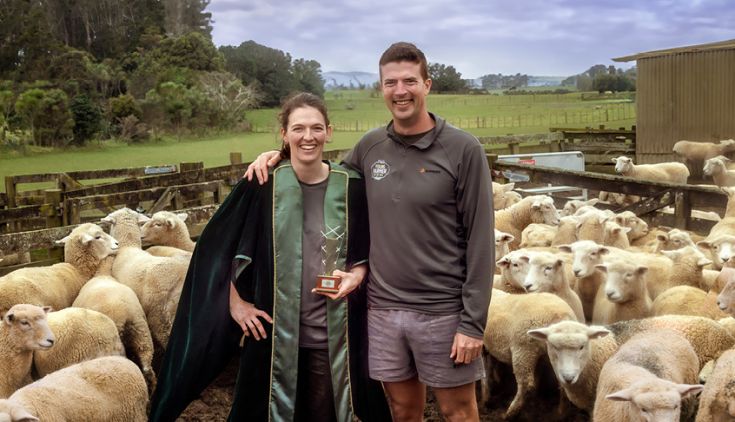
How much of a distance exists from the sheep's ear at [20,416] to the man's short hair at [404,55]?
2551mm

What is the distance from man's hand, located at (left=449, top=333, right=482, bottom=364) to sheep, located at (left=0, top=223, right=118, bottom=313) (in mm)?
Answer: 4555

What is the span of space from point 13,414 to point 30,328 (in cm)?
136

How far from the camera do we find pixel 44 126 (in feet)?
53.2

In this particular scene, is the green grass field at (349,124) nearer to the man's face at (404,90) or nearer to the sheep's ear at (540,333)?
the sheep's ear at (540,333)

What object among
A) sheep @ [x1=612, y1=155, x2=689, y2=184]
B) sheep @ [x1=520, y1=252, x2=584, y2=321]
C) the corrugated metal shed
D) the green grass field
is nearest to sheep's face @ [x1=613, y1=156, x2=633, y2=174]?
sheep @ [x1=612, y1=155, x2=689, y2=184]

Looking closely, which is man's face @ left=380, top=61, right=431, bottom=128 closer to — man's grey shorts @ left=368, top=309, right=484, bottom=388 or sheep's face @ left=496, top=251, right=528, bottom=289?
man's grey shorts @ left=368, top=309, right=484, bottom=388

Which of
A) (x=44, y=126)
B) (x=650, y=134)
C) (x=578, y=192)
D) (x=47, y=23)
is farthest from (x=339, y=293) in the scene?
(x=47, y=23)

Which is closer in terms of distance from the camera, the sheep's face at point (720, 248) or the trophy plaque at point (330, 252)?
the trophy plaque at point (330, 252)

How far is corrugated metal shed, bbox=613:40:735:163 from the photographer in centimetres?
1864

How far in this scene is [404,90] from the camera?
3014 millimetres

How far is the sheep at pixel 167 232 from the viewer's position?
8352mm

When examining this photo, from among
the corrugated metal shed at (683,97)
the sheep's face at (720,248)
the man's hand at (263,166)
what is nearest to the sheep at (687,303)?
the sheep's face at (720,248)

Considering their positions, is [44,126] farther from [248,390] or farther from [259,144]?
[248,390]

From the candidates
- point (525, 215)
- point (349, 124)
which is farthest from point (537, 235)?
point (349, 124)
